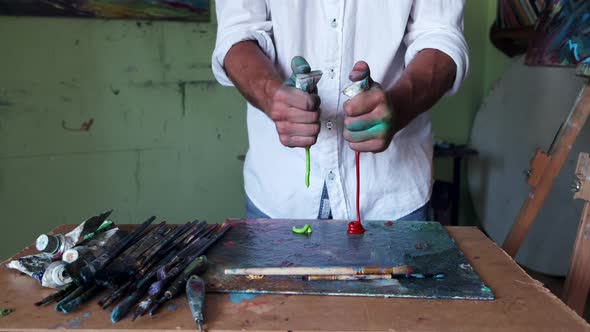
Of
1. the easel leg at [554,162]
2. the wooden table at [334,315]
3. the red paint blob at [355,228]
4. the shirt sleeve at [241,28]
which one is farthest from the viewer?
the easel leg at [554,162]

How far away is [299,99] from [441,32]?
40 centimetres

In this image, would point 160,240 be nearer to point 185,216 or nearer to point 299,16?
point 299,16

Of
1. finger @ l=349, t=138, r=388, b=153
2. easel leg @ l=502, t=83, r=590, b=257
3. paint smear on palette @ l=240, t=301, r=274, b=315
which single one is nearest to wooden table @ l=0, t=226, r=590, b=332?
paint smear on palette @ l=240, t=301, r=274, b=315

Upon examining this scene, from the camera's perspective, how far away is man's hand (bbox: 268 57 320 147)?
2.45ft

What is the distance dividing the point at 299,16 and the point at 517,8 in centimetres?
149

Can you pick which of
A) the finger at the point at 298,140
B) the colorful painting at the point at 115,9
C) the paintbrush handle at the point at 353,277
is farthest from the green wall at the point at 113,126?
the paintbrush handle at the point at 353,277

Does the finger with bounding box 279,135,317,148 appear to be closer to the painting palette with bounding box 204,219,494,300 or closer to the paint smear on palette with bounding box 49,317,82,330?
the painting palette with bounding box 204,219,494,300

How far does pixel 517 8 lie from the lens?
2115mm

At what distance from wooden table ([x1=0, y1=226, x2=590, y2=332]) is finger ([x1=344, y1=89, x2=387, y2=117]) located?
0.27 metres

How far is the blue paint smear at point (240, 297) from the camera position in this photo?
641 mm

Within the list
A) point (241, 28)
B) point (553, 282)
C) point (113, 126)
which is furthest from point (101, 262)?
point (553, 282)

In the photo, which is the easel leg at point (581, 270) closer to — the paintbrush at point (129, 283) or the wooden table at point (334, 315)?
the wooden table at point (334, 315)

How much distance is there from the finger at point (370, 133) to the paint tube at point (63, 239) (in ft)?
1.49

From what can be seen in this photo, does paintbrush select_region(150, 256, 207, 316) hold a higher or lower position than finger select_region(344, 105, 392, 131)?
lower
